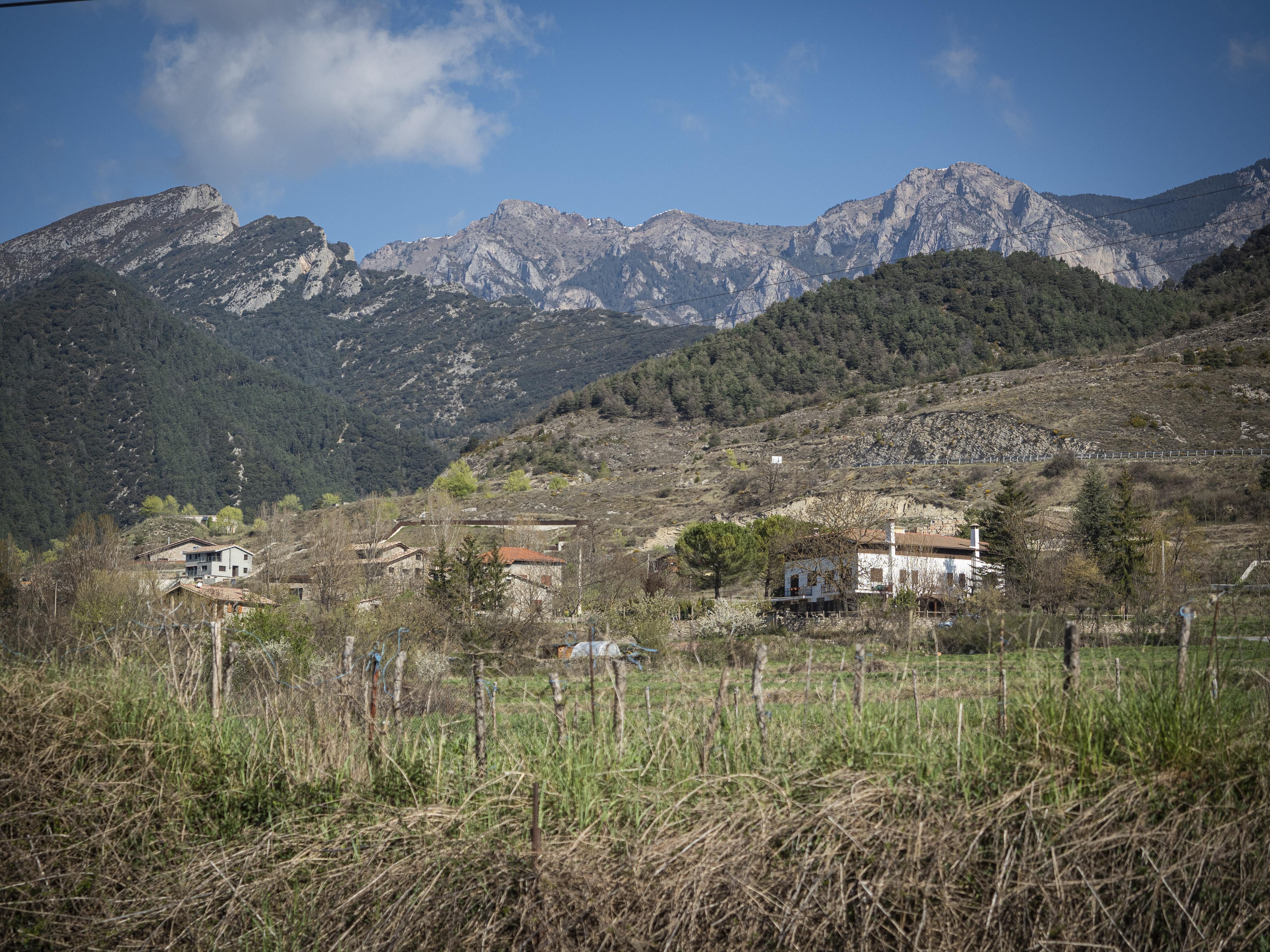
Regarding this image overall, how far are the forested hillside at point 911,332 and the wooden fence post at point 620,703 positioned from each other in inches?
4023

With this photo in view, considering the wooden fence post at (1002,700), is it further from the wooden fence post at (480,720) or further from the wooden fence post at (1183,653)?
the wooden fence post at (480,720)

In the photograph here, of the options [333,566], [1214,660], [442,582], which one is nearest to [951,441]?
[333,566]

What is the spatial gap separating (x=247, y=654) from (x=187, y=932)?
559 inches

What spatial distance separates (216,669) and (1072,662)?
660 cm

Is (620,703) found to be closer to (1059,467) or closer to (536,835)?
(536,835)

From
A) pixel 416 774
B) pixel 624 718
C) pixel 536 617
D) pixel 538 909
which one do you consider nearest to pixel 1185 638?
pixel 624 718

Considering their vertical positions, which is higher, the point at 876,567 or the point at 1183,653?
the point at 1183,653

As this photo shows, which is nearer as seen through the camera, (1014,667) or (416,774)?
(416,774)

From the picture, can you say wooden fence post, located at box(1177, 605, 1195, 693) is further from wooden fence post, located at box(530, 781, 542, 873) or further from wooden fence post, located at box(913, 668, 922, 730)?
wooden fence post, located at box(530, 781, 542, 873)

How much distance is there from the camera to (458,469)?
97000mm

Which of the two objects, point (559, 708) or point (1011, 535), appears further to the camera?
point (1011, 535)

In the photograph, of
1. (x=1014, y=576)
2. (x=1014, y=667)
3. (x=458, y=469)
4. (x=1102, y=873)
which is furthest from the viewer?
(x=458, y=469)

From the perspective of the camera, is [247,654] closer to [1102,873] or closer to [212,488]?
[1102,873]

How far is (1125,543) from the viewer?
3509 centimetres
